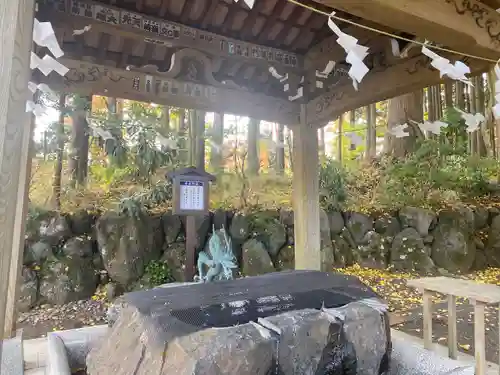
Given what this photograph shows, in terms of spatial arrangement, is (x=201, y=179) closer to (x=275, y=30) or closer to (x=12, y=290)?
(x=275, y=30)

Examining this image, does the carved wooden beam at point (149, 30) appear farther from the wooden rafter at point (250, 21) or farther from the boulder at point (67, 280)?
the boulder at point (67, 280)

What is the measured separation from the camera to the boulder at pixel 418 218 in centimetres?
666

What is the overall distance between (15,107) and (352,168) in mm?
9498

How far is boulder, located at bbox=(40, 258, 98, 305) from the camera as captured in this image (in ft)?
16.1

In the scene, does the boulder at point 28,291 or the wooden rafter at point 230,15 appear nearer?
the wooden rafter at point 230,15

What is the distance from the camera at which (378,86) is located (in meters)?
3.23

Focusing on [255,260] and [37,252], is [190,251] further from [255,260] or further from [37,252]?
[37,252]

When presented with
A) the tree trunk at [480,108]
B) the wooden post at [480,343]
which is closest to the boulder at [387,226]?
the wooden post at [480,343]

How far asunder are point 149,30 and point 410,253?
5925mm

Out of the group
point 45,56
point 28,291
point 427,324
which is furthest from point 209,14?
point 28,291

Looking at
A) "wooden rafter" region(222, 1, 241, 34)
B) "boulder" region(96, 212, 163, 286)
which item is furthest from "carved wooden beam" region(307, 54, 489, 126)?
"boulder" region(96, 212, 163, 286)

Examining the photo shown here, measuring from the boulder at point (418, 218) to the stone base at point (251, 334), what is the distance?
481 centimetres

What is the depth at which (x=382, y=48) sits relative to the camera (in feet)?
10.7

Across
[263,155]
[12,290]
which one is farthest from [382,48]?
[263,155]
